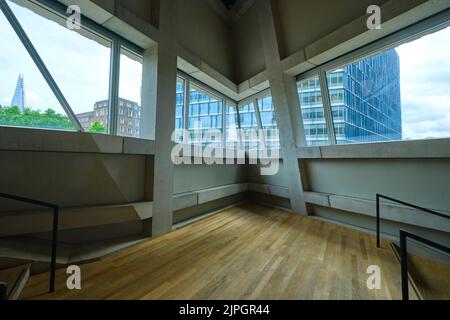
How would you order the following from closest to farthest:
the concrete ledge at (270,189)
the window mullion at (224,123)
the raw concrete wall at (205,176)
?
the raw concrete wall at (205,176)
the concrete ledge at (270,189)
the window mullion at (224,123)

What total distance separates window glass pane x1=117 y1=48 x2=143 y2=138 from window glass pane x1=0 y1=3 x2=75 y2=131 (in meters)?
0.84

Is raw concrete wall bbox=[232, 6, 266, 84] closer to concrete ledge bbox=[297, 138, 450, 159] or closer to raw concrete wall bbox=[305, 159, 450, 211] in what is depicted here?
concrete ledge bbox=[297, 138, 450, 159]

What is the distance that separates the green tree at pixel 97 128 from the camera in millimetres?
2812

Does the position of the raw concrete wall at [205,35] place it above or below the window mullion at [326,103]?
above

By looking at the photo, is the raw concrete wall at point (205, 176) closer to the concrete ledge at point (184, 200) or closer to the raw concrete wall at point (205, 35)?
the concrete ledge at point (184, 200)

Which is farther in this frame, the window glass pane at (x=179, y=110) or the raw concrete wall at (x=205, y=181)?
the window glass pane at (x=179, y=110)

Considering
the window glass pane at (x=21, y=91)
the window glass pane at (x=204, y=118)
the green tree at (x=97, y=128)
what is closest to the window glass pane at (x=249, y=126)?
the window glass pane at (x=204, y=118)

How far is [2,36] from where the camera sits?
6.92ft

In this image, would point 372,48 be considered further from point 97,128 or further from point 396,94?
point 97,128

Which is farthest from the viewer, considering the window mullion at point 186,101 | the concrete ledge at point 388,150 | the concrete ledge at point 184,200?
the window mullion at point 186,101

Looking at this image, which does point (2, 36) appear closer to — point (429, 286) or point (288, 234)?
point (288, 234)

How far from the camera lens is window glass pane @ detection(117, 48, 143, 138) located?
3.14 metres

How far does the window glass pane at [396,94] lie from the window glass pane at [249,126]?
235cm

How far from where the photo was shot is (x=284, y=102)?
14.0 ft
